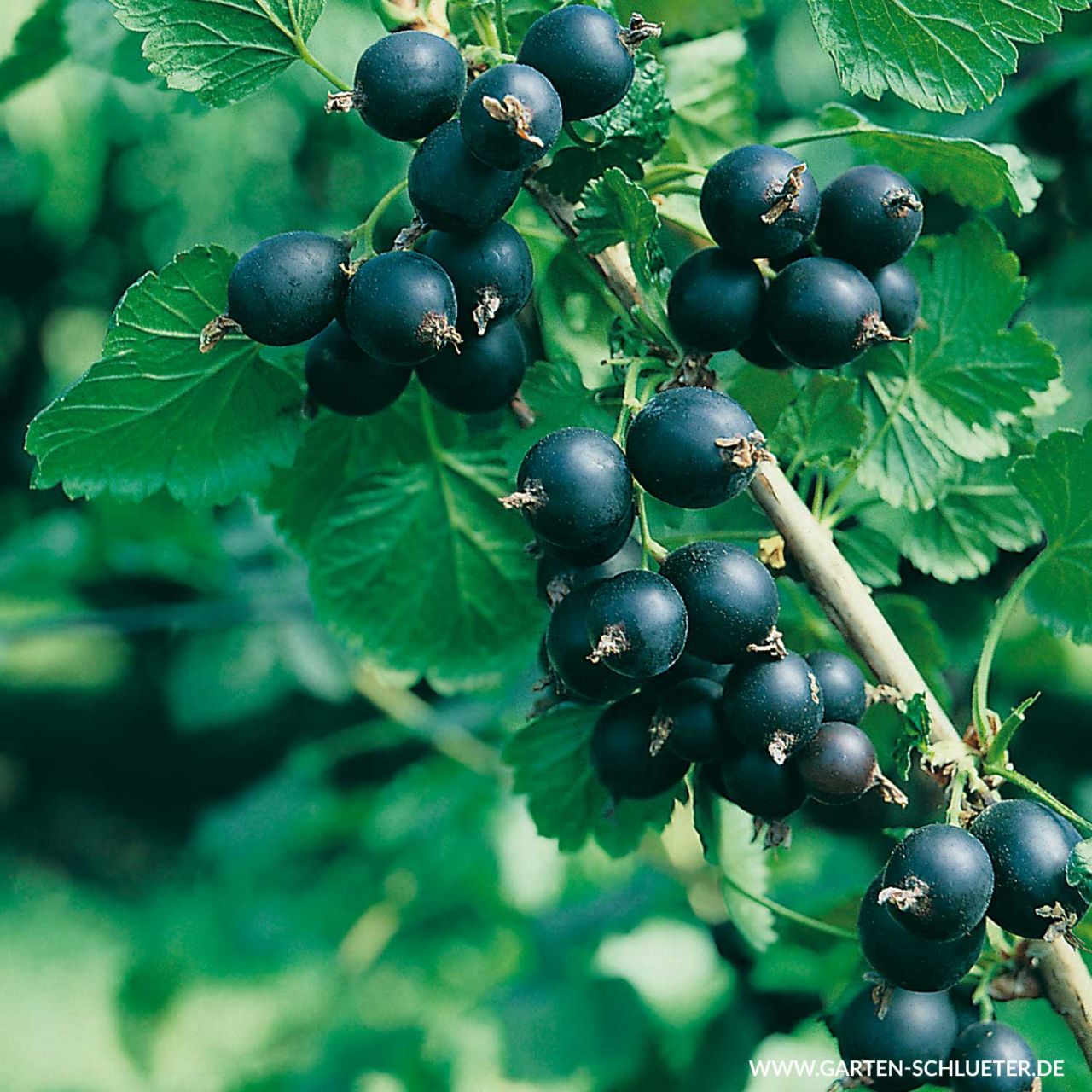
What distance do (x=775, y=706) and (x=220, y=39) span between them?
0.54m

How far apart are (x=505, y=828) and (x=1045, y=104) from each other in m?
1.05

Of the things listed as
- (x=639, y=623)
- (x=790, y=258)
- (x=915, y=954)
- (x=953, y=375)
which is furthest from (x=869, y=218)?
(x=915, y=954)

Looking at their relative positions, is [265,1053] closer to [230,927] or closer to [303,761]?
[230,927]

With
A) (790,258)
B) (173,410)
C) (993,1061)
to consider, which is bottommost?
(993,1061)

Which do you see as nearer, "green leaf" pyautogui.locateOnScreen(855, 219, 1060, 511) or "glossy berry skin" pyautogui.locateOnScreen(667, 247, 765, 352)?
"glossy berry skin" pyautogui.locateOnScreen(667, 247, 765, 352)

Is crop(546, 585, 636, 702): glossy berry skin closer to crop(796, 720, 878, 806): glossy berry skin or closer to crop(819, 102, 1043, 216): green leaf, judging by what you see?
crop(796, 720, 878, 806): glossy berry skin

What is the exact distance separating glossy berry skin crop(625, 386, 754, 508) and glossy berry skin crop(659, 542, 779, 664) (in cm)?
4

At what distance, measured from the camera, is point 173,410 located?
82 centimetres

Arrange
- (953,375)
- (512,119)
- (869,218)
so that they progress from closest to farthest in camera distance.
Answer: (512,119) → (869,218) → (953,375)

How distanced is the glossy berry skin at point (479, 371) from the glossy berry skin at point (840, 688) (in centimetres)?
26

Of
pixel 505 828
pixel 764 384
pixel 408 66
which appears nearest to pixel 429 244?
pixel 408 66

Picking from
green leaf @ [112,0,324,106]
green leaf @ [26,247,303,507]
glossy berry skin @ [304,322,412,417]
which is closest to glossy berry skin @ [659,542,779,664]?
glossy berry skin @ [304,322,412,417]

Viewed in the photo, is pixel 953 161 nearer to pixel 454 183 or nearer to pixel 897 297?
pixel 897 297

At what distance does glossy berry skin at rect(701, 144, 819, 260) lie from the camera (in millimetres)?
672
